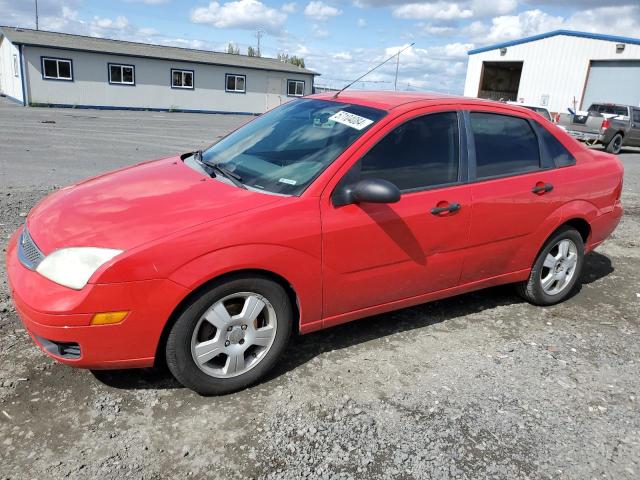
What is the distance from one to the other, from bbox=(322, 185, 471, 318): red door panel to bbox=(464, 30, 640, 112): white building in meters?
28.4

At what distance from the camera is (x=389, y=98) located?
12.2ft

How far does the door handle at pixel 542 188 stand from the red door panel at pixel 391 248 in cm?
72

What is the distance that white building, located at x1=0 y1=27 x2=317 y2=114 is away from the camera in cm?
2580

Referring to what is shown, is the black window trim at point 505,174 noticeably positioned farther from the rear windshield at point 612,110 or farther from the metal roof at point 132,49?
the metal roof at point 132,49

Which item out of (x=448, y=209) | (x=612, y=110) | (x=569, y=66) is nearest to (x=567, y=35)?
(x=569, y=66)

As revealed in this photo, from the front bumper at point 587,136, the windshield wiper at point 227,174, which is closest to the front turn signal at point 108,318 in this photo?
the windshield wiper at point 227,174

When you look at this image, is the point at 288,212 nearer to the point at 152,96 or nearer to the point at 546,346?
the point at 546,346

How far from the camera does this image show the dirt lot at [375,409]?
2.46 meters

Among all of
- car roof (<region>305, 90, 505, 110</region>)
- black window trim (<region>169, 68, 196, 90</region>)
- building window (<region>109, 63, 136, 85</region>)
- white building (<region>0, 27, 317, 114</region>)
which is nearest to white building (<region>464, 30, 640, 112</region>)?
white building (<region>0, 27, 317, 114</region>)

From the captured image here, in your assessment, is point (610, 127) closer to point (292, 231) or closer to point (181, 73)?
point (292, 231)

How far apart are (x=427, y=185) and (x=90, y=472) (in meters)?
2.54

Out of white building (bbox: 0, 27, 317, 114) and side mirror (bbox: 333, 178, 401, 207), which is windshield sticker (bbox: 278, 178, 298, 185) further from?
white building (bbox: 0, 27, 317, 114)

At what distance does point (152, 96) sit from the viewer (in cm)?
2956

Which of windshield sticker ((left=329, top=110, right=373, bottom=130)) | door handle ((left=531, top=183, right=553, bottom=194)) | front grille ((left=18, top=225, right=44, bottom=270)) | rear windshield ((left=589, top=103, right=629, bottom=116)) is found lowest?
front grille ((left=18, top=225, right=44, bottom=270))
